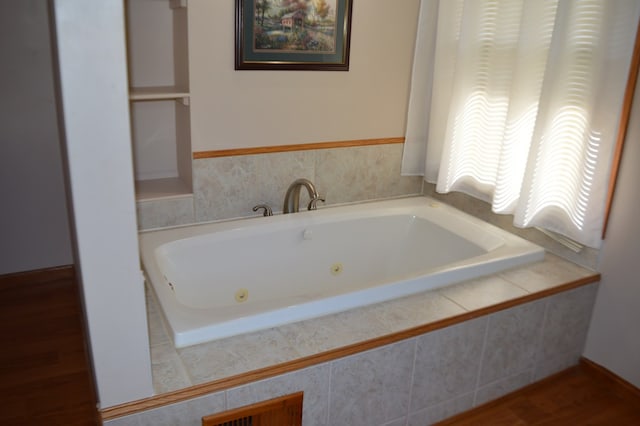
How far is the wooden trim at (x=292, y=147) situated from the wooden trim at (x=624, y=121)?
117cm

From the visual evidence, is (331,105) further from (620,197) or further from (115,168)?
(115,168)

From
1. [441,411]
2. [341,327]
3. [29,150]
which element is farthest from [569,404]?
[29,150]

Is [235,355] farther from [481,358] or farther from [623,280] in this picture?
[623,280]

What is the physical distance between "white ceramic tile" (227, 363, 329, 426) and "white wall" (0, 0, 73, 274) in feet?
6.71

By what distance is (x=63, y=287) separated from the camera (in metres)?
3.10

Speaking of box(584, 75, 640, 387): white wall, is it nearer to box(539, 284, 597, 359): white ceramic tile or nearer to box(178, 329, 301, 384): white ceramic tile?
box(539, 284, 597, 359): white ceramic tile

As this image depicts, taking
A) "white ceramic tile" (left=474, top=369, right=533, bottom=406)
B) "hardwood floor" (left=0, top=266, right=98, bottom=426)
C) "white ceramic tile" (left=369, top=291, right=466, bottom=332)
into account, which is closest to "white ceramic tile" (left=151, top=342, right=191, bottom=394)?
"hardwood floor" (left=0, top=266, right=98, bottom=426)

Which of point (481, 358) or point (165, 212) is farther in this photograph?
point (165, 212)

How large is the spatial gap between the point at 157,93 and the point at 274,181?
0.74 meters

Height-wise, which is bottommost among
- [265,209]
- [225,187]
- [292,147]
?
[265,209]

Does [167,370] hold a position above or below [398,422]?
above

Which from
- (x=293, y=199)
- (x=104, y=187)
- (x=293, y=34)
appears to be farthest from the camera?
(x=293, y=199)

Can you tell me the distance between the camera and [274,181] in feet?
9.22

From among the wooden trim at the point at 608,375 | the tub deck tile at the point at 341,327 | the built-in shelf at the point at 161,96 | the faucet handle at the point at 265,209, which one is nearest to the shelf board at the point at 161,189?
the built-in shelf at the point at 161,96
